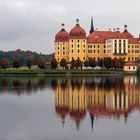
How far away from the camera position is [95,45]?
71812 mm

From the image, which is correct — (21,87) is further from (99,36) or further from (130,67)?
(99,36)

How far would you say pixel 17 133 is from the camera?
1438 cm

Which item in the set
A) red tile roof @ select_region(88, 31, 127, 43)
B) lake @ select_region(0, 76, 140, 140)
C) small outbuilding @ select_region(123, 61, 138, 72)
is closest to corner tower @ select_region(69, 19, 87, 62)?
red tile roof @ select_region(88, 31, 127, 43)

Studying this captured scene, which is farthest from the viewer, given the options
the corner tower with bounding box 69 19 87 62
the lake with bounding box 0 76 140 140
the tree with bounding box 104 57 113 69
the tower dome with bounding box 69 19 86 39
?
the corner tower with bounding box 69 19 87 62

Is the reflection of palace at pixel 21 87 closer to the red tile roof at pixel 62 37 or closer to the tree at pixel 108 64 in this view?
the tree at pixel 108 64

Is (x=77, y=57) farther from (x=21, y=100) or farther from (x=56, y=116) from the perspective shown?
(x=56, y=116)

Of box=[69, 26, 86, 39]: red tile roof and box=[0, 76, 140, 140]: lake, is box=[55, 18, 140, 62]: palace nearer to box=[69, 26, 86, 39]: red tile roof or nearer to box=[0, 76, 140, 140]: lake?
box=[69, 26, 86, 39]: red tile roof

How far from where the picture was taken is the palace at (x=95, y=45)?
228 ft

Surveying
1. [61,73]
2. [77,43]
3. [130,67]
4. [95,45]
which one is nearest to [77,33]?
[77,43]

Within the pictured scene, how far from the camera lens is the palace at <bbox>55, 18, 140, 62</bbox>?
228ft

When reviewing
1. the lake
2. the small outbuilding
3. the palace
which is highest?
the palace

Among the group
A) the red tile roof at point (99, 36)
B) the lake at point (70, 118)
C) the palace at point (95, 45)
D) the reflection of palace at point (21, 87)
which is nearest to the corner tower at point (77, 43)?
the palace at point (95, 45)

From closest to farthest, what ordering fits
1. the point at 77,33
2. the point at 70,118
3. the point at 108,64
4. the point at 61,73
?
the point at 70,118 → the point at 61,73 → the point at 108,64 → the point at 77,33

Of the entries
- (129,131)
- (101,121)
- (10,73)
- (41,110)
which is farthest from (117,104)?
(10,73)
